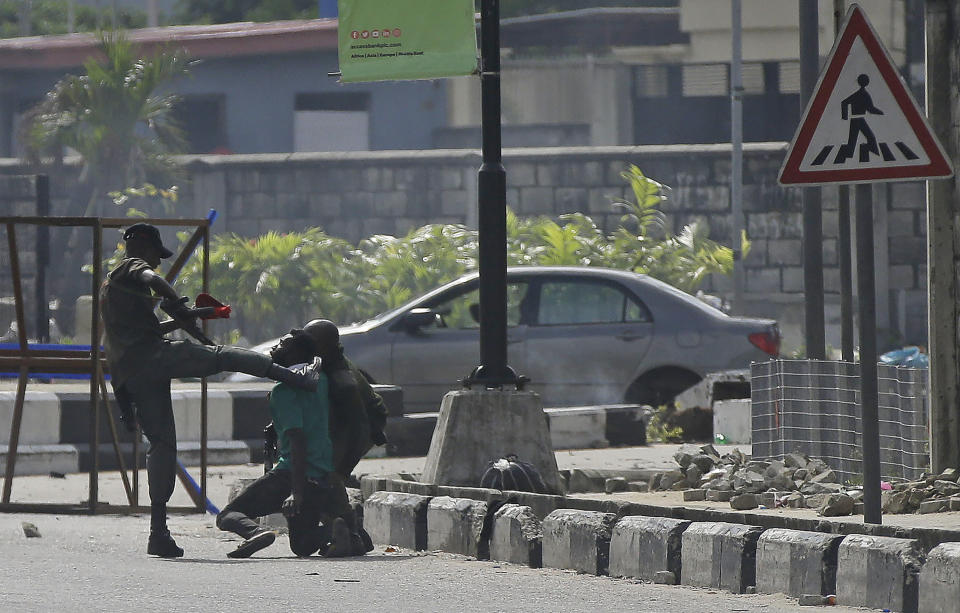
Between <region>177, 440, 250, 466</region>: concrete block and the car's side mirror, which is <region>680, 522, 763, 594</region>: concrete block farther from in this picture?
the car's side mirror

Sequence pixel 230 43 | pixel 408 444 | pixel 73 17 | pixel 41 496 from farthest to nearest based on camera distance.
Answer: pixel 73 17, pixel 230 43, pixel 408 444, pixel 41 496

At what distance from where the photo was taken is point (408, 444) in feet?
46.2

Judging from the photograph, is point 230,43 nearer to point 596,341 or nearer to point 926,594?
point 596,341

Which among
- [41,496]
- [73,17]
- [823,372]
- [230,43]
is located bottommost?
[41,496]

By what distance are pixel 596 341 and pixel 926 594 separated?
29.2 feet

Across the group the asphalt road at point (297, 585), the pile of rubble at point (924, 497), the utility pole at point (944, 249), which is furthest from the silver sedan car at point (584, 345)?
the pile of rubble at point (924, 497)

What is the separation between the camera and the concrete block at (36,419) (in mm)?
13109

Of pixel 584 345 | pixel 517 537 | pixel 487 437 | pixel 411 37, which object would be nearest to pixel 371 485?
pixel 487 437

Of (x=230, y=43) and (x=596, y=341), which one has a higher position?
(x=230, y=43)

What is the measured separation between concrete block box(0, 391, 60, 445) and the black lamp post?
4345 mm

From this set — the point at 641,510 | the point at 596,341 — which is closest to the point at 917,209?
the point at 596,341

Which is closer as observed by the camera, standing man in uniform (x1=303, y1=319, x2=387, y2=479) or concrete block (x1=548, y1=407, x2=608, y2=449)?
standing man in uniform (x1=303, y1=319, x2=387, y2=479)

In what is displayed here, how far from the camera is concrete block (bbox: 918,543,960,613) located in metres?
6.47

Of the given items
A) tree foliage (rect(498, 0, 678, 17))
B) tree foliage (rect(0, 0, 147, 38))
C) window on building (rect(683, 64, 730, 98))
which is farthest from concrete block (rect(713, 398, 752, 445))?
tree foliage (rect(0, 0, 147, 38))
